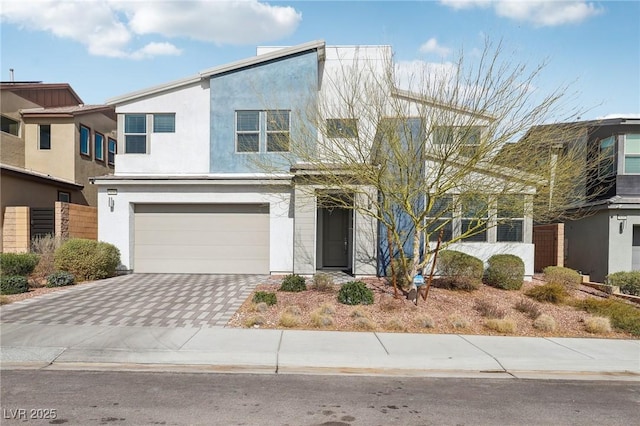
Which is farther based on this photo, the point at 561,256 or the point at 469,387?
the point at 561,256

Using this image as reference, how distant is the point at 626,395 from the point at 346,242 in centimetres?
1000

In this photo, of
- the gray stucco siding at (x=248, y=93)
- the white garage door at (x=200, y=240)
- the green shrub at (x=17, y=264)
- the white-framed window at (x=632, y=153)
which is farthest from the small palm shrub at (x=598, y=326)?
the green shrub at (x=17, y=264)

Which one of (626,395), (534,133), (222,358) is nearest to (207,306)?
(222,358)

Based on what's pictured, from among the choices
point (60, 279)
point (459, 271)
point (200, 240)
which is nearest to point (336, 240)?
point (459, 271)

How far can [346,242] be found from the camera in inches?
581

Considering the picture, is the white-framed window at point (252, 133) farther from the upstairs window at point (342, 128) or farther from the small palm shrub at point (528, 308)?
the small palm shrub at point (528, 308)

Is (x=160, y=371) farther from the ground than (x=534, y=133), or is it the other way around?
(x=534, y=133)

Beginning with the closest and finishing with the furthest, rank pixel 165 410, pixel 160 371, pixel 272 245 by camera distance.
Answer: pixel 165 410, pixel 160 371, pixel 272 245

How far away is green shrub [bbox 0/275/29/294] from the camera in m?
10.1

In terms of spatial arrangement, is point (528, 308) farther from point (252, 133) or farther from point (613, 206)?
point (252, 133)

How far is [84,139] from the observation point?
19938 millimetres

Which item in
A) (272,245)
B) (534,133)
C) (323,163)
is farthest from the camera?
(272,245)

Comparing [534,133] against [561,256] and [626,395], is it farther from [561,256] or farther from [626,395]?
[561,256]

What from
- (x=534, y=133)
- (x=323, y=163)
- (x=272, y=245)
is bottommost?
(x=272, y=245)
